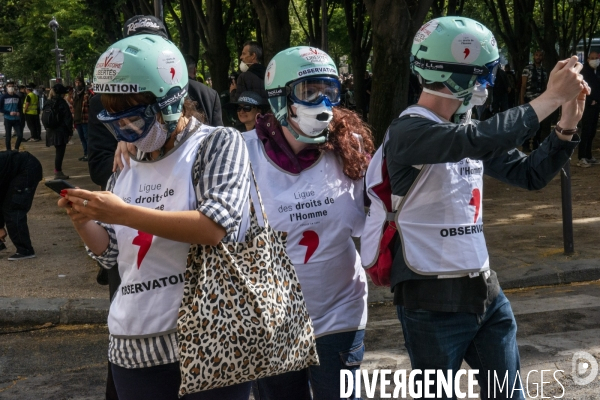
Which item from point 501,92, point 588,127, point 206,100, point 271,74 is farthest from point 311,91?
point 501,92

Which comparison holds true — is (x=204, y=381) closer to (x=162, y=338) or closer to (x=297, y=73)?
(x=162, y=338)

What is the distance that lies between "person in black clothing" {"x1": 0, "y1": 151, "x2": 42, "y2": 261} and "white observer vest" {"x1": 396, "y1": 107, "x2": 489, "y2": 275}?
21.2 feet

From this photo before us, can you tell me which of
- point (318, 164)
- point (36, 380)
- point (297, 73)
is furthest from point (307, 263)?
point (36, 380)

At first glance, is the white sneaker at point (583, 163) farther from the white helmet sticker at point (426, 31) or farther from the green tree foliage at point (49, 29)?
the green tree foliage at point (49, 29)

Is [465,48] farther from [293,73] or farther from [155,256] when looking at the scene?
[155,256]

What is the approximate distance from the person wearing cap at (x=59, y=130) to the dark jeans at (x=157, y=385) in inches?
541

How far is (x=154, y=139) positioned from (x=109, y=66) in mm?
237

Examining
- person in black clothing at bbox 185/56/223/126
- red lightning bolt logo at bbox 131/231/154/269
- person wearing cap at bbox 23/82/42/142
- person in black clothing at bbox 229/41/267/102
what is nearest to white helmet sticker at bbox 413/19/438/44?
red lightning bolt logo at bbox 131/231/154/269

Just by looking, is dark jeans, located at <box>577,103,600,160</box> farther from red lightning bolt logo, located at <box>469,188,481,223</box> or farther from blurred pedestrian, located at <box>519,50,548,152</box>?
red lightning bolt logo, located at <box>469,188,481,223</box>

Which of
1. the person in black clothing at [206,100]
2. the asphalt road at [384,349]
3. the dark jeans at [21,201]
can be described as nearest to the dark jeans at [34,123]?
the dark jeans at [21,201]

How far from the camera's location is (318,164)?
3.35 m

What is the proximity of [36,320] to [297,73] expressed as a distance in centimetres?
445

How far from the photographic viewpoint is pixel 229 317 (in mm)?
2285

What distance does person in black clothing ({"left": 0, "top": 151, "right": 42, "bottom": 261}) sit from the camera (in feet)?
28.2
